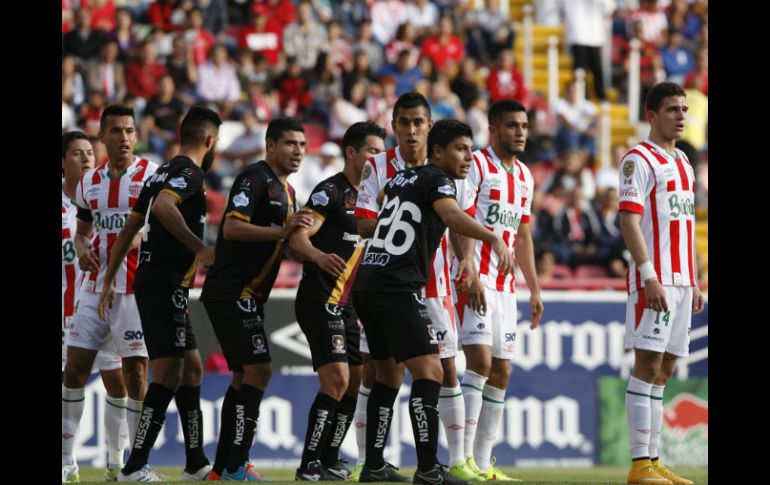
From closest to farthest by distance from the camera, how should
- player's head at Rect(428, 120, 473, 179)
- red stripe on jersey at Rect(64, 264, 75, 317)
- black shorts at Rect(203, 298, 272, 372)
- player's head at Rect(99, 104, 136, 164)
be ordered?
player's head at Rect(428, 120, 473, 179) → black shorts at Rect(203, 298, 272, 372) → player's head at Rect(99, 104, 136, 164) → red stripe on jersey at Rect(64, 264, 75, 317)

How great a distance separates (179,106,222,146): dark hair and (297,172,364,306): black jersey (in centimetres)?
97

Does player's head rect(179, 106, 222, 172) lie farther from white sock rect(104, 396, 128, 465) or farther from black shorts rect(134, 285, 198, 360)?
white sock rect(104, 396, 128, 465)

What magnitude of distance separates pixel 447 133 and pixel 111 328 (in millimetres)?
3401

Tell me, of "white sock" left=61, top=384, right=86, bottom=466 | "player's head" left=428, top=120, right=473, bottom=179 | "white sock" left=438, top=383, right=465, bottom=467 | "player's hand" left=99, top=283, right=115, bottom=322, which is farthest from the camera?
"white sock" left=61, top=384, right=86, bottom=466

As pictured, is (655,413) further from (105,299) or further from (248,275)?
(105,299)

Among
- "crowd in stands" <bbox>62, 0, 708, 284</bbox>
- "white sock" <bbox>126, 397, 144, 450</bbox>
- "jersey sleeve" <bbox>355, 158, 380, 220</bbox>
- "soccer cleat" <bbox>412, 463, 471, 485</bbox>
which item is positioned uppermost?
"crowd in stands" <bbox>62, 0, 708, 284</bbox>

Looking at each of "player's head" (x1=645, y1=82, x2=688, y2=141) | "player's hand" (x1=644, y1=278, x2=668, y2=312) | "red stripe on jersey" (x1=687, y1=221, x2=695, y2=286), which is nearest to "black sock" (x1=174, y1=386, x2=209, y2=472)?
"player's hand" (x1=644, y1=278, x2=668, y2=312)

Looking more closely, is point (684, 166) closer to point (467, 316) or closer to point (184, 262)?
point (467, 316)

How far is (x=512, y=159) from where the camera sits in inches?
Result: 404

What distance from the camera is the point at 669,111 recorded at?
369 inches

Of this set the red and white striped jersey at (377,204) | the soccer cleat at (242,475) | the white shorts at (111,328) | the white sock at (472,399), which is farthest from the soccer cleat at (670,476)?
the white shorts at (111,328)

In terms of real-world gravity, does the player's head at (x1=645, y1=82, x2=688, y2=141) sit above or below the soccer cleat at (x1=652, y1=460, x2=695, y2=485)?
above

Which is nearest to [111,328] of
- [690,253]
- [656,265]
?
[656,265]

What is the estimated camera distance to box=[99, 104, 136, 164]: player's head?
10.2m
